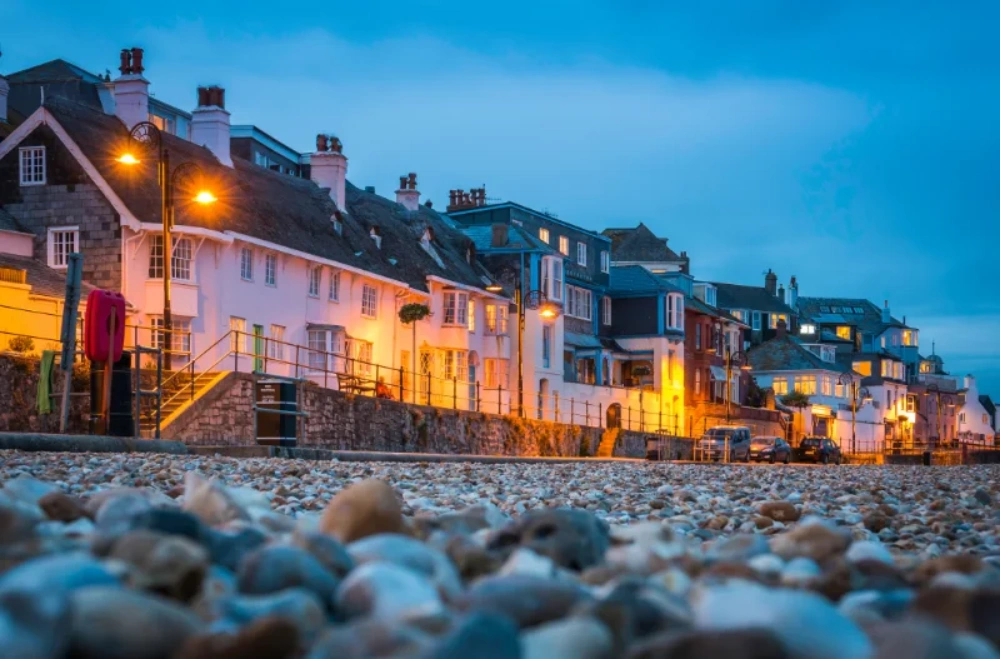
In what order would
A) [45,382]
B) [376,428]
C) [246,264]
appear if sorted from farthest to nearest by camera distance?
[246,264] < [376,428] < [45,382]

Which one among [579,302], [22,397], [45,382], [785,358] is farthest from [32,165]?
[785,358]

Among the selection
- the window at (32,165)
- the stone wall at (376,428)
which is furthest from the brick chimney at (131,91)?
the stone wall at (376,428)

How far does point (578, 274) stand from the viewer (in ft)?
229

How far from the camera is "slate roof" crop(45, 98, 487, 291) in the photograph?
126ft

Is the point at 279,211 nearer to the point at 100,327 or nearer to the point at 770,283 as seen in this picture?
the point at 100,327

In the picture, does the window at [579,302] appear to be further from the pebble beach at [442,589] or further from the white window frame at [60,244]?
the pebble beach at [442,589]

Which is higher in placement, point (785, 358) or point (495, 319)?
point (495, 319)

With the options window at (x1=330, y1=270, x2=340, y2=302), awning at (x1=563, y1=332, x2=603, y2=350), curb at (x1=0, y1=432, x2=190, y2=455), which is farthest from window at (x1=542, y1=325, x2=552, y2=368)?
curb at (x1=0, y1=432, x2=190, y2=455)

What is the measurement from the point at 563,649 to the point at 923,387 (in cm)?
12846

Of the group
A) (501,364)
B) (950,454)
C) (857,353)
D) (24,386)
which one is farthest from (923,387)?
(24,386)

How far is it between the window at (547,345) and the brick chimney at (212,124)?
1981 cm

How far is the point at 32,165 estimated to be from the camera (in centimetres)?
3925

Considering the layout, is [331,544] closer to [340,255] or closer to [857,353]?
[340,255]

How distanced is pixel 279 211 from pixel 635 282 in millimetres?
33180
